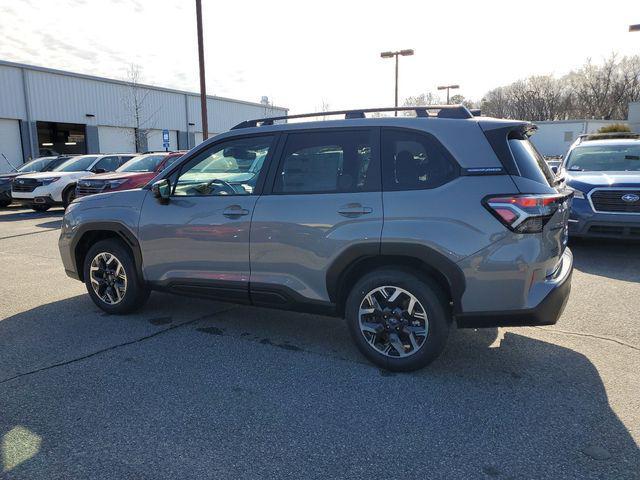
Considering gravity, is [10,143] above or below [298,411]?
above

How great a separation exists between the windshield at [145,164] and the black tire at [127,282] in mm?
7733

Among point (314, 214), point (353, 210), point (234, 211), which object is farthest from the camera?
point (234, 211)

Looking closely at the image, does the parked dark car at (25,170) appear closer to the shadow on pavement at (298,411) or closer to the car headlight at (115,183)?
the car headlight at (115,183)

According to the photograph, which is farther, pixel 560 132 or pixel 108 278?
pixel 560 132

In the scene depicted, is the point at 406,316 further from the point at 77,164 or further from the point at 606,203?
the point at 77,164

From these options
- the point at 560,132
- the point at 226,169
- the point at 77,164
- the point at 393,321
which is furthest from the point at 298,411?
the point at 560,132

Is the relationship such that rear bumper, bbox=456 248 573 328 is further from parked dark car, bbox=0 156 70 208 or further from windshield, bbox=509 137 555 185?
parked dark car, bbox=0 156 70 208

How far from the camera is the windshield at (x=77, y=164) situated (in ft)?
51.8

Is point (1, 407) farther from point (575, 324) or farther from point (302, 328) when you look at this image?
point (575, 324)

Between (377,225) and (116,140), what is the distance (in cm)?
3255

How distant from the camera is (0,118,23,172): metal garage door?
2555cm

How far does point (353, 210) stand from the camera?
3672mm

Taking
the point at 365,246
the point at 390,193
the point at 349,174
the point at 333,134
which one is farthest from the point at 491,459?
the point at 333,134

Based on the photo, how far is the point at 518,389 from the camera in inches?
136
